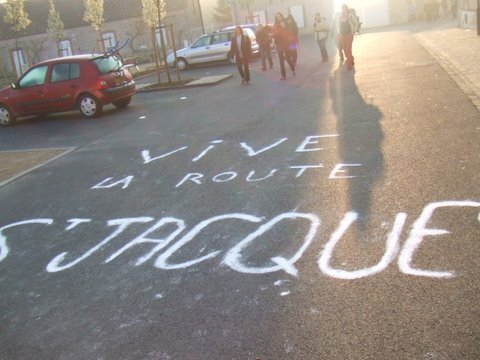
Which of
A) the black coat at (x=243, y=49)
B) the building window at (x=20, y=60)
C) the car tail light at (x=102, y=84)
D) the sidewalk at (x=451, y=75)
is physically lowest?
the sidewalk at (x=451, y=75)

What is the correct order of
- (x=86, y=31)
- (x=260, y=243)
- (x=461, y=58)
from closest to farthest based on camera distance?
(x=260, y=243) → (x=461, y=58) → (x=86, y=31)

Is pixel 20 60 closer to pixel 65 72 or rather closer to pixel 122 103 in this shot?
pixel 122 103

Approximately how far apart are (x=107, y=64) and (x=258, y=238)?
1030 cm

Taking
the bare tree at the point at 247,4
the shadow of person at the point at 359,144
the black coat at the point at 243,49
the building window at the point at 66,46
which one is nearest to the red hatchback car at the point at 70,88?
the black coat at the point at 243,49

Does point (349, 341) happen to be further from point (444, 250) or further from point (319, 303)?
point (444, 250)

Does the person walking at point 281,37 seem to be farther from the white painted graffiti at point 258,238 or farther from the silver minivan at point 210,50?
the white painted graffiti at point 258,238

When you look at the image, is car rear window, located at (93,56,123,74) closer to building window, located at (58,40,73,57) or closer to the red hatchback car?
the red hatchback car

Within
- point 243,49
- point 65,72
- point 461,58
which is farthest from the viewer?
point 243,49

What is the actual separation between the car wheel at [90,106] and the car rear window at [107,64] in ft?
2.50

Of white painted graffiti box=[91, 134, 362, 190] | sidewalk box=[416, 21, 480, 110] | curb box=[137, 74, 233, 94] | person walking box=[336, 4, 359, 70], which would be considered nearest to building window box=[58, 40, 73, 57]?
curb box=[137, 74, 233, 94]

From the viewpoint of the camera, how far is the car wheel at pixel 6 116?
47.3 feet

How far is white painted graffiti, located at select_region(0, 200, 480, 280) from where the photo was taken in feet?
13.0

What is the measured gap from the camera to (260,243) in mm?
4613

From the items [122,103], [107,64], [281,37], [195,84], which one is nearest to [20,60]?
[195,84]
